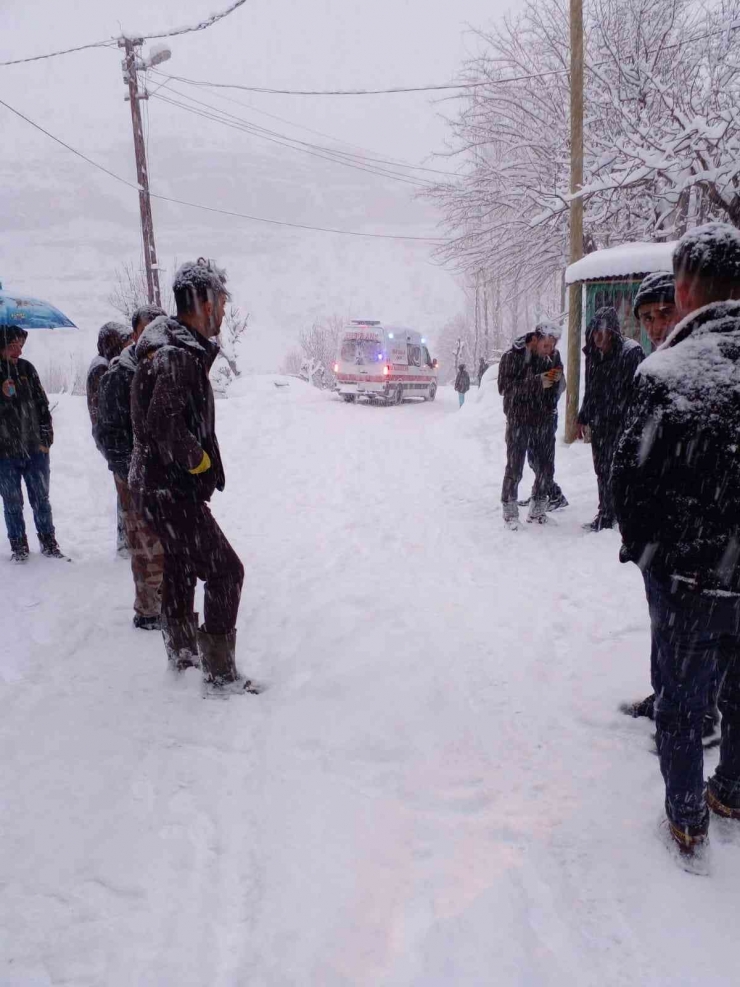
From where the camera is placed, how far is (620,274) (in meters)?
10.3

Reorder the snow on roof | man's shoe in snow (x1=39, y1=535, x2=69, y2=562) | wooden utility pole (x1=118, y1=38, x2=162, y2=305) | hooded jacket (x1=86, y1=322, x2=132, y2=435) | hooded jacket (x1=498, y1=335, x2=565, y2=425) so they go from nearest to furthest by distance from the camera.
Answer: hooded jacket (x1=86, y1=322, x2=132, y2=435), man's shoe in snow (x1=39, y1=535, x2=69, y2=562), hooded jacket (x1=498, y1=335, x2=565, y2=425), the snow on roof, wooden utility pole (x1=118, y1=38, x2=162, y2=305)

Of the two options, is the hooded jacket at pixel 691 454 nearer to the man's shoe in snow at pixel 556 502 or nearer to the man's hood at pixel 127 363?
the man's hood at pixel 127 363

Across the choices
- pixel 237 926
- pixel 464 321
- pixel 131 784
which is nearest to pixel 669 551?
pixel 237 926

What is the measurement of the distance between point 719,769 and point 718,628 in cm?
74

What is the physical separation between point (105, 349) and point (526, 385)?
12.7 feet

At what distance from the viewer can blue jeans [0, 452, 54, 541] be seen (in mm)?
5930

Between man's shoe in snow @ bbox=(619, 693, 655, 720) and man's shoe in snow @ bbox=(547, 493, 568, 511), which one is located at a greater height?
man's shoe in snow @ bbox=(547, 493, 568, 511)

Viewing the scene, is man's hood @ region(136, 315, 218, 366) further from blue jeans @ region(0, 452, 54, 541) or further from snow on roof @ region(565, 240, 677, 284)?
snow on roof @ region(565, 240, 677, 284)

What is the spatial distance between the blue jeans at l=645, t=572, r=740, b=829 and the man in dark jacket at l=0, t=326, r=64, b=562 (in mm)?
5478

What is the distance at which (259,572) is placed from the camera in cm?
579

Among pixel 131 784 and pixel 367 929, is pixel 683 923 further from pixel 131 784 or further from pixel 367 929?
pixel 131 784

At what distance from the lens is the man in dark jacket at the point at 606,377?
569cm

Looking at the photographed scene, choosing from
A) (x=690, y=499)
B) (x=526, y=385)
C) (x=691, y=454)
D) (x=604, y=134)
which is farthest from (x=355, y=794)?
(x=604, y=134)

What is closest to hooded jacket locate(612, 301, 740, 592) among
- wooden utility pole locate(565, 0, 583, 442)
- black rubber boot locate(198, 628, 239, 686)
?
black rubber boot locate(198, 628, 239, 686)
